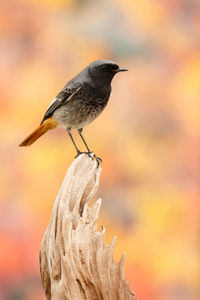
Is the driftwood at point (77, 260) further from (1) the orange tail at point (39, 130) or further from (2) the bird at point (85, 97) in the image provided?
(1) the orange tail at point (39, 130)

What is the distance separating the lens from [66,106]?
101 inches

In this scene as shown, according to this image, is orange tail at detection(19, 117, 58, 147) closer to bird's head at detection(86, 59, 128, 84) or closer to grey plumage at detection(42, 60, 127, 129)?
grey plumage at detection(42, 60, 127, 129)

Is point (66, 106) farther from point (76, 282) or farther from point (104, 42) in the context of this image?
point (104, 42)

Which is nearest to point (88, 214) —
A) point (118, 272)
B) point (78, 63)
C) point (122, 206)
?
point (118, 272)

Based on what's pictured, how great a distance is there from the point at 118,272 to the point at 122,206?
5.80 feet

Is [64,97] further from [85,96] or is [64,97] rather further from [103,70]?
[103,70]

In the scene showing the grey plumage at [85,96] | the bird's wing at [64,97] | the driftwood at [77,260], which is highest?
the bird's wing at [64,97]

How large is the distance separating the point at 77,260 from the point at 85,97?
33.1 inches

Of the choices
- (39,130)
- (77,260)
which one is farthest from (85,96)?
(77,260)

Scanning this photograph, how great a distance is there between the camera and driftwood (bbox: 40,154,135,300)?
6.96 feet

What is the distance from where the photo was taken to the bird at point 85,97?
242cm

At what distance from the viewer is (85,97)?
8.18 feet

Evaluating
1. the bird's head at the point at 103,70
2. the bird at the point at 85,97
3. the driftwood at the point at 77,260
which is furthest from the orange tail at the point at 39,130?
the driftwood at the point at 77,260

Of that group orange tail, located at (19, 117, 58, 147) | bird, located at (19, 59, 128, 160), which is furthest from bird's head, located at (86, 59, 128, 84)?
orange tail, located at (19, 117, 58, 147)
